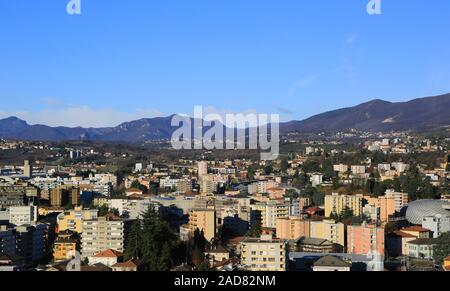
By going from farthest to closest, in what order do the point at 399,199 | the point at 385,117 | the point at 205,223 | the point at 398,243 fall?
the point at 385,117
the point at 399,199
the point at 205,223
the point at 398,243

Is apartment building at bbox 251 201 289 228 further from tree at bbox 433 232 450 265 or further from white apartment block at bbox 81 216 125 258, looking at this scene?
tree at bbox 433 232 450 265

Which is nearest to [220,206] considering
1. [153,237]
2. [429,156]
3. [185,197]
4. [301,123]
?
[185,197]

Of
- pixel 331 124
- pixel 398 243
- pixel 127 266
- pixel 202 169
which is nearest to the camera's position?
pixel 127 266

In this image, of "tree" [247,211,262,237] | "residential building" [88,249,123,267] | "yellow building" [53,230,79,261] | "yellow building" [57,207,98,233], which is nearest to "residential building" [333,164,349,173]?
"tree" [247,211,262,237]

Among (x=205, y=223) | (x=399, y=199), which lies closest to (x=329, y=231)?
(x=205, y=223)

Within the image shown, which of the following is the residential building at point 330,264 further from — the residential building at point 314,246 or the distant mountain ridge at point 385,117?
the distant mountain ridge at point 385,117

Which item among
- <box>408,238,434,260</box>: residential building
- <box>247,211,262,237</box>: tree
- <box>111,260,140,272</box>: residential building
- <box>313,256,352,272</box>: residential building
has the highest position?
<box>313,256,352,272</box>: residential building

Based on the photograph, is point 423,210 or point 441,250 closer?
point 441,250

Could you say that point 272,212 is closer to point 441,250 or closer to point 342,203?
point 342,203
